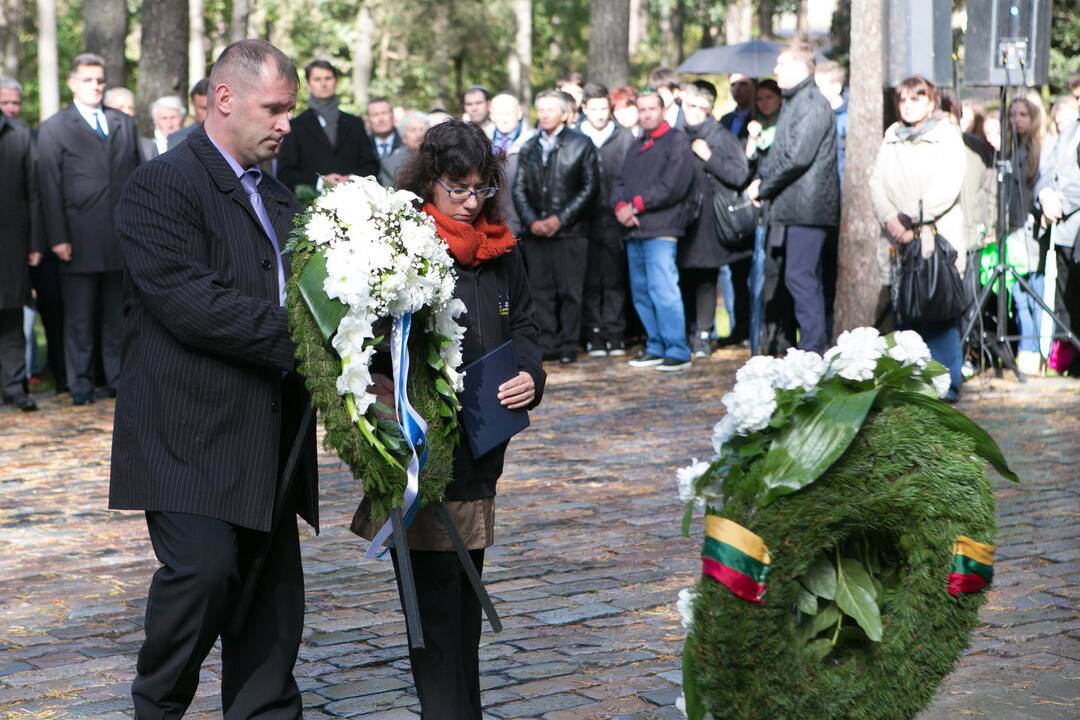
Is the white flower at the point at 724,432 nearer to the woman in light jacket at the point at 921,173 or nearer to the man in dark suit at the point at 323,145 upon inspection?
the woman in light jacket at the point at 921,173

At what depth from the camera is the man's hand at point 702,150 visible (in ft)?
46.8

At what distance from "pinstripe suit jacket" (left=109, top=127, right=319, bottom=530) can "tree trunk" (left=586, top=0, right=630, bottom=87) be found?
57.5 feet

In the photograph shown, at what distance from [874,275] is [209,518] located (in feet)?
31.1

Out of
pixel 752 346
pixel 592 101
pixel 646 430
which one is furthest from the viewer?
pixel 592 101

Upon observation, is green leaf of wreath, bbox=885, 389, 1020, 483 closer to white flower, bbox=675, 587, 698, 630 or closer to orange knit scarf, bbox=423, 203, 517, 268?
white flower, bbox=675, 587, 698, 630

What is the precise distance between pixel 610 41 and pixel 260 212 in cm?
1771

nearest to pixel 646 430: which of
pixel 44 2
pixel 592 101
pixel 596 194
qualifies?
pixel 596 194

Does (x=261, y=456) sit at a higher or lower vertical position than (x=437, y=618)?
higher

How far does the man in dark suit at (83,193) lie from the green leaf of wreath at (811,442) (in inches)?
381

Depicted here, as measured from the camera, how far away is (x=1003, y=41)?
40.9 feet

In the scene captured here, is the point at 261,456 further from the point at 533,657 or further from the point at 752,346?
the point at 752,346

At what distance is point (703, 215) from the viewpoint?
14.3 metres

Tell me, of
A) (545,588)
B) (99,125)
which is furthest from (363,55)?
(545,588)

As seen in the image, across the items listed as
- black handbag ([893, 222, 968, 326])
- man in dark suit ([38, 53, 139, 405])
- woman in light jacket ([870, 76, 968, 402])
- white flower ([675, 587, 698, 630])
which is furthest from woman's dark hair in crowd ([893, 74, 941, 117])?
white flower ([675, 587, 698, 630])
